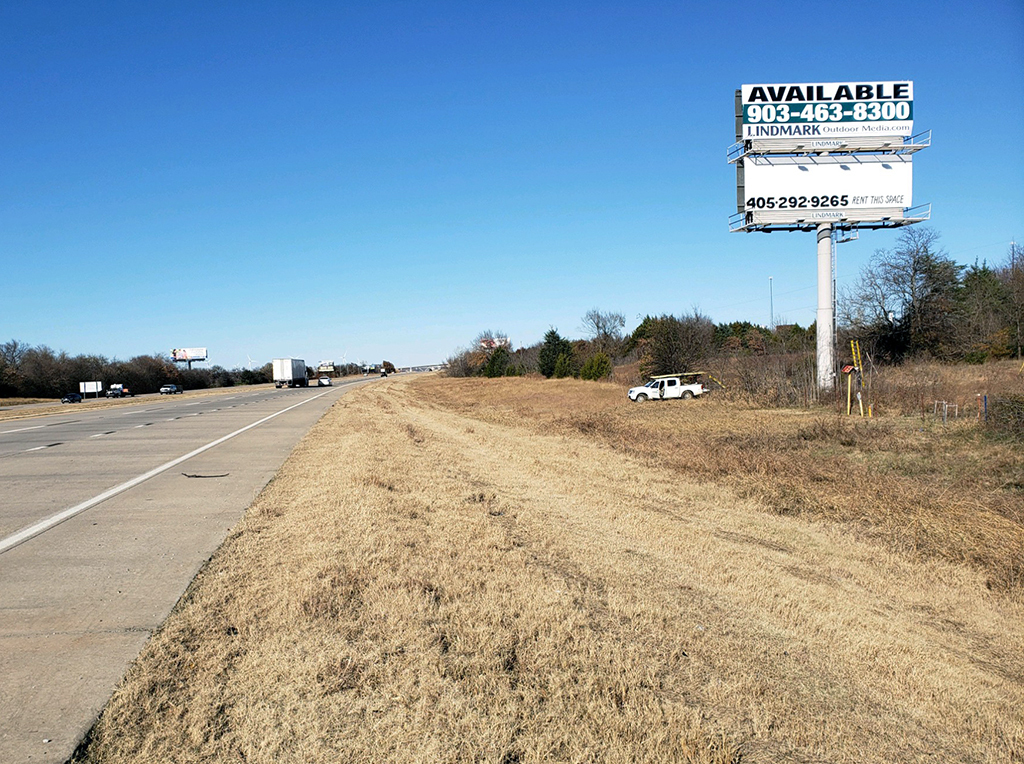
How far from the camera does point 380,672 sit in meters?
4.20

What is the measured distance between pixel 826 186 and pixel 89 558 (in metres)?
36.6

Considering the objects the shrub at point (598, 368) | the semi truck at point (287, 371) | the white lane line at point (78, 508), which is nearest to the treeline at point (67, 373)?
the semi truck at point (287, 371)

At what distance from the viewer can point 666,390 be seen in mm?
39375

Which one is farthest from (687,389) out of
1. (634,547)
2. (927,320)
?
(634,547)

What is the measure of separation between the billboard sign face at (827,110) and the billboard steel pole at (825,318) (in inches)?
190

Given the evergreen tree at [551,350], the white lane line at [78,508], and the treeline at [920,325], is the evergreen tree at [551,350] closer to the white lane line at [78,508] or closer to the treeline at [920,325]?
the treeline at [920,325]

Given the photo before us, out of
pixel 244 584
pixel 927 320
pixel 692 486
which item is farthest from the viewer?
pixel 927 320

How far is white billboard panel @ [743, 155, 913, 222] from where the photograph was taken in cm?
3475

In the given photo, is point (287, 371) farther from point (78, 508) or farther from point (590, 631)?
point (590, 631)

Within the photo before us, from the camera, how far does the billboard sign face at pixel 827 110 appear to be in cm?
3432

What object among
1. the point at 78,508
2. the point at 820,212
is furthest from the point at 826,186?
the point at 78,508

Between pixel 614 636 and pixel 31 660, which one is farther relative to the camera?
pixel 614 636

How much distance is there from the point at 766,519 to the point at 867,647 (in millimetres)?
4865

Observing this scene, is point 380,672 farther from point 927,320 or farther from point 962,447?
point 927,320
